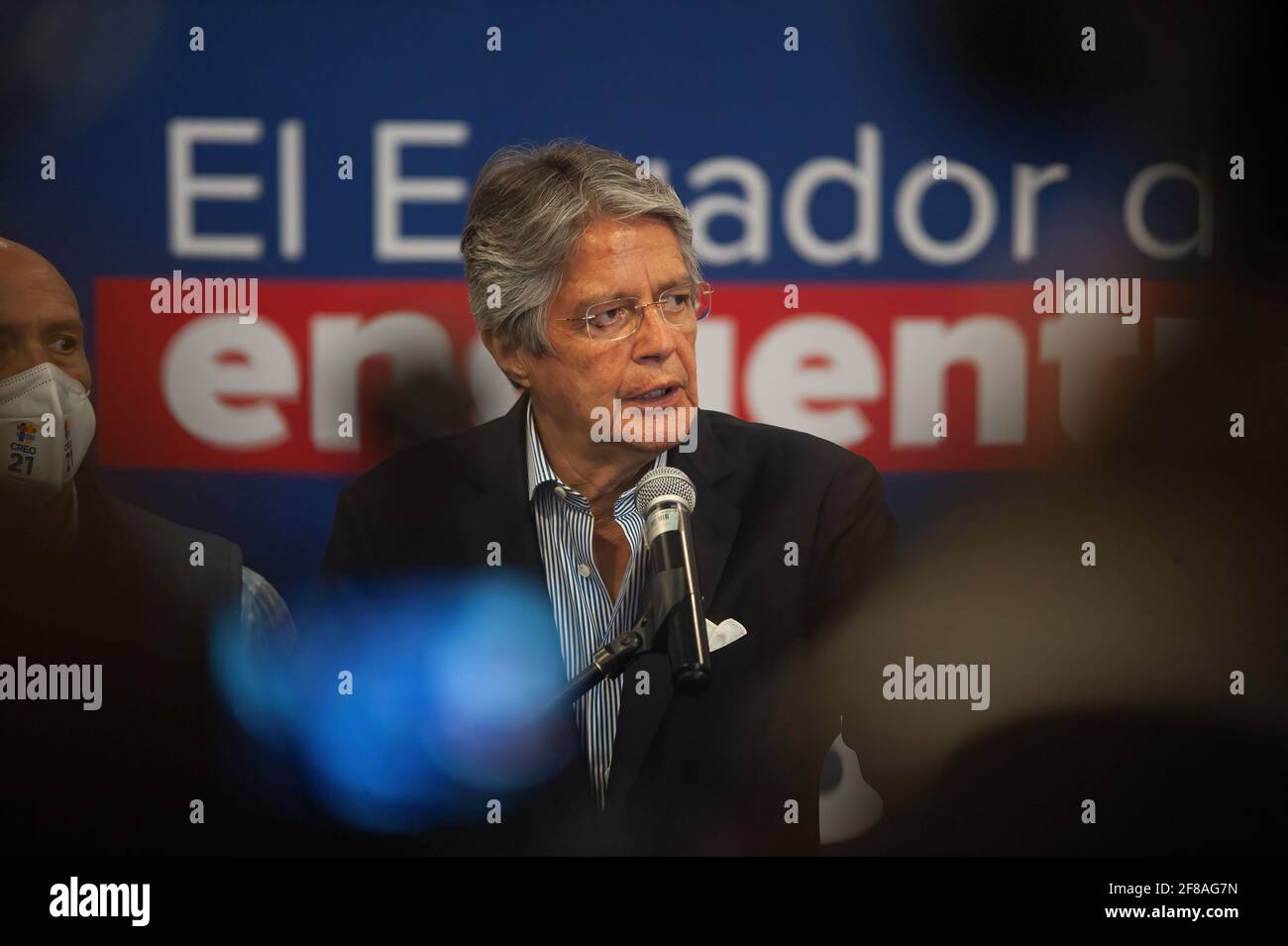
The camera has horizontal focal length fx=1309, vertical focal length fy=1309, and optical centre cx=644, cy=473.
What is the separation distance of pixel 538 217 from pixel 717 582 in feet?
3.25

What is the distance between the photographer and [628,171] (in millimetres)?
3240

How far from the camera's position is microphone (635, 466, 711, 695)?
253cm

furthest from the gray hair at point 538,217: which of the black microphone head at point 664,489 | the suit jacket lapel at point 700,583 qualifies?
the black microphone head at point 664,489

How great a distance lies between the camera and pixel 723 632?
3227mm

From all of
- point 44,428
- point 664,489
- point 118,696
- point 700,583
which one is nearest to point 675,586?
point 664,489

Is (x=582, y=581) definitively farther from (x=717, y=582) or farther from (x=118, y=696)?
(x=118, y=696)

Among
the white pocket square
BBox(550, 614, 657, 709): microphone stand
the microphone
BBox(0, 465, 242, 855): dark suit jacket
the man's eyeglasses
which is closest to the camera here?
the microphone

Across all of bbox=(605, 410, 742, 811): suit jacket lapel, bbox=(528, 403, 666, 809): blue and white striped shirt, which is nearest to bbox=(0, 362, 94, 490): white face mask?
bbox=(528, 403, 666, 809): blue and white striped shirt

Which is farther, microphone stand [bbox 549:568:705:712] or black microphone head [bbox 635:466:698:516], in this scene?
black microphone head [bbox 635:466:698:516]

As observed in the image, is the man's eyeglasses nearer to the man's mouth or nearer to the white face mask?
the man's mouth

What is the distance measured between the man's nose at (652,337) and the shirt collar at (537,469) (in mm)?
273

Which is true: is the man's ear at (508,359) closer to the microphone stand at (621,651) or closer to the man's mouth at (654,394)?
the man's mouth at (654,394)

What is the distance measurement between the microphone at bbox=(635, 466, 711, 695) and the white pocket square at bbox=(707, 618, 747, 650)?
1.91ft

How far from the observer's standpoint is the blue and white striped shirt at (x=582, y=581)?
321cm
